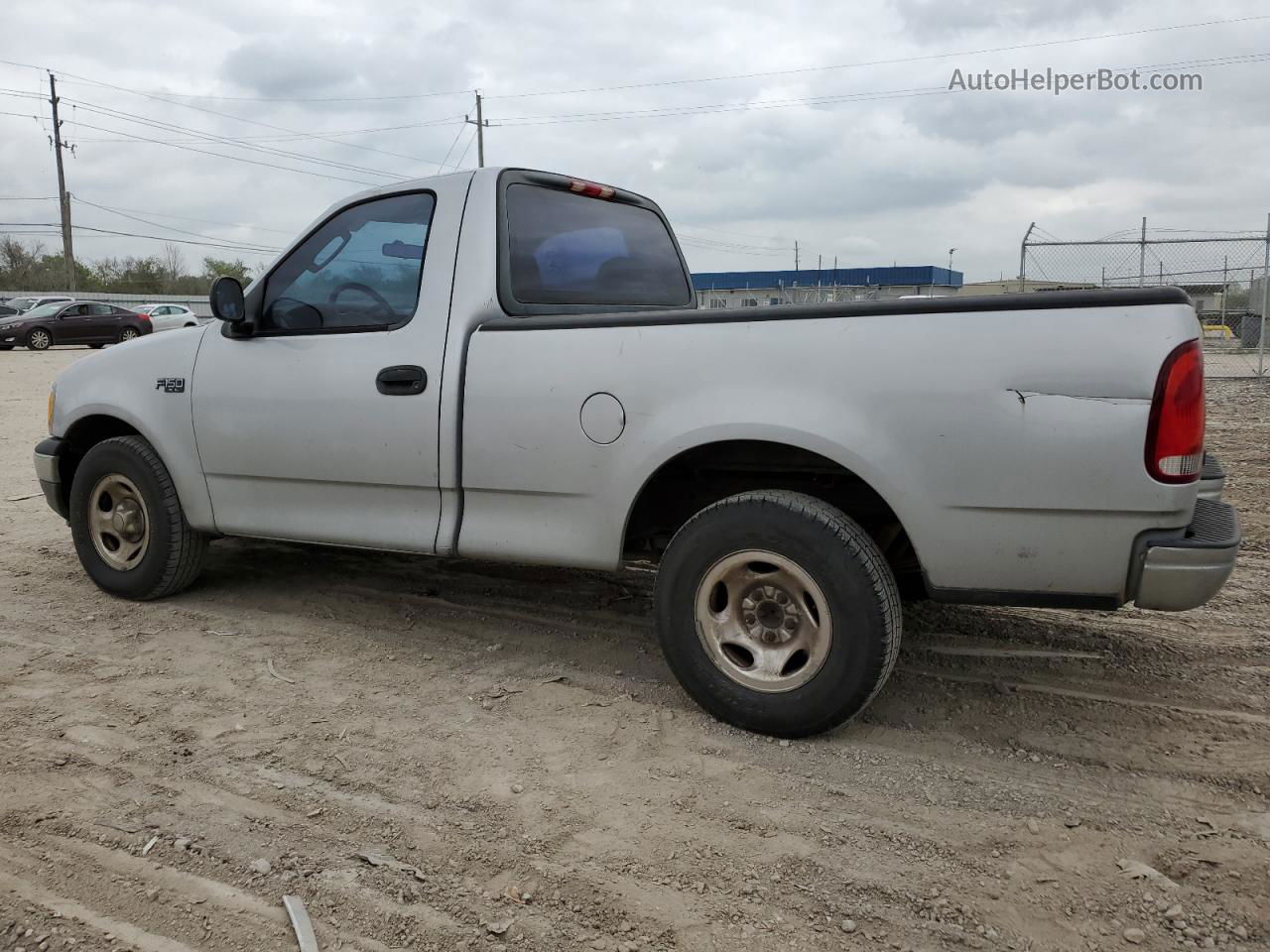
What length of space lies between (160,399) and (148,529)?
0.64 meters

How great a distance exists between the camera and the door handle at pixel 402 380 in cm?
369

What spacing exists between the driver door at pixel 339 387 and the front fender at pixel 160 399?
0.08m

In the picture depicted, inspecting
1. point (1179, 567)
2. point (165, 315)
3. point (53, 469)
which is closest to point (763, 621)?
point (1179, 567)

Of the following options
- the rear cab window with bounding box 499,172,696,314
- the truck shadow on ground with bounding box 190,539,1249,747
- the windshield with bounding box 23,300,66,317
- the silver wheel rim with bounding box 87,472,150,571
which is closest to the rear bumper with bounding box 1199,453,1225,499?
the truck shadow on ground with bounding box 190,539,1249,747

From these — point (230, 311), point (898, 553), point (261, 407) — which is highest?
point (230, 311)

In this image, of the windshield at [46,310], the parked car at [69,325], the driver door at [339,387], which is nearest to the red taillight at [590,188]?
the driver door at [339,387]

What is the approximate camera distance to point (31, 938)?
2.19 metres

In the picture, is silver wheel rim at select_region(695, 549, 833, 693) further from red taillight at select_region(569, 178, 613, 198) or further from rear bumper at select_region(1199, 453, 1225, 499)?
red taillight at select_region(569, 178, 613, 198)

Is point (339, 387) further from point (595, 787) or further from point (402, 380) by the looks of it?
point (595, 787)

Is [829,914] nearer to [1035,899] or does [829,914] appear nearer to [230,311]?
[1035,899]

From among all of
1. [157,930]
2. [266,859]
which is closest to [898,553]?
[266,859]

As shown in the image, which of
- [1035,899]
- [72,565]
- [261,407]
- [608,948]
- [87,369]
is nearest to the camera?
[608,948]

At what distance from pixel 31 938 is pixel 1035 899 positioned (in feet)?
7.75

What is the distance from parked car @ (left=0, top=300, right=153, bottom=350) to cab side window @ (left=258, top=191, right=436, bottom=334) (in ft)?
86.3
